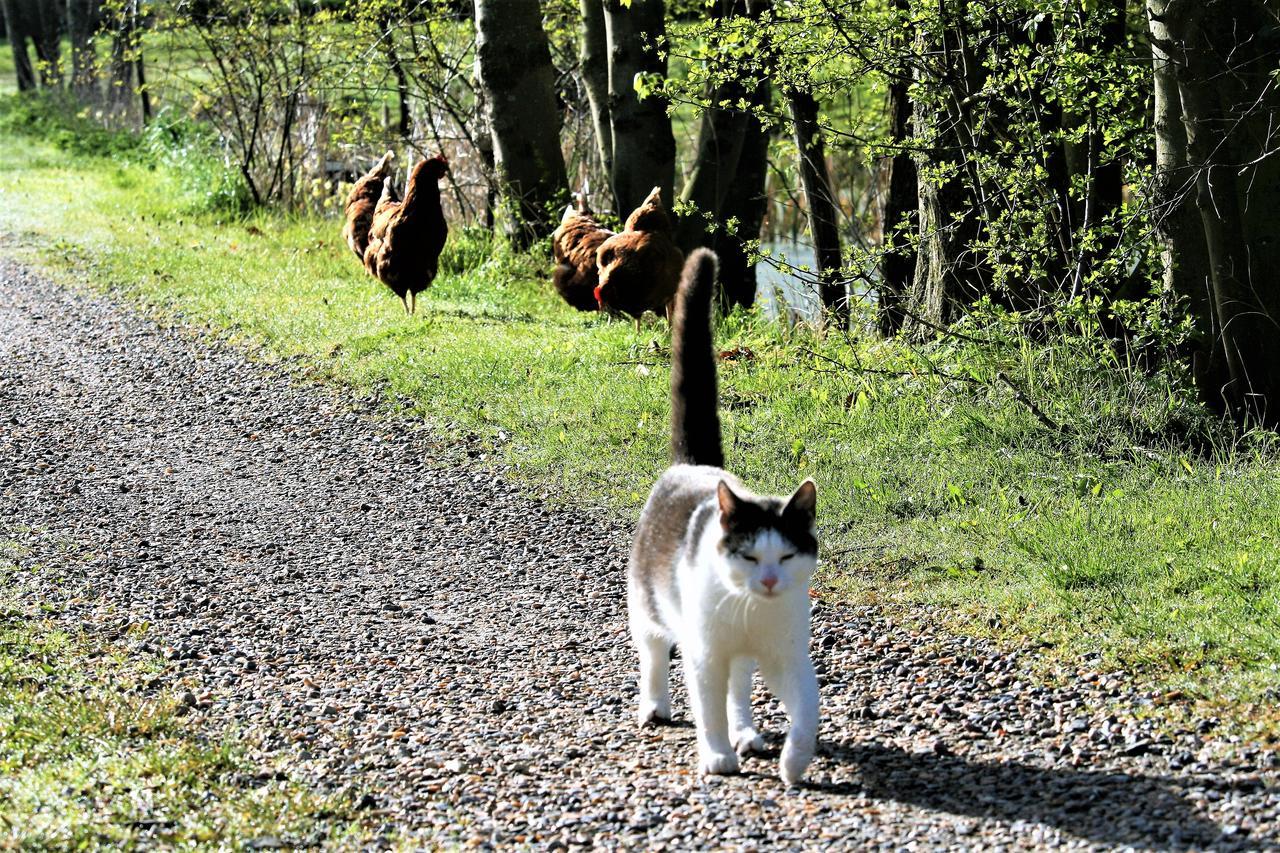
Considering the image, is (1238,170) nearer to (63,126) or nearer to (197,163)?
(197,163)

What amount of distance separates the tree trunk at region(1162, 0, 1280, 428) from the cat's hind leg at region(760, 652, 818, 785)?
395 cm

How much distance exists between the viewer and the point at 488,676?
503 centimetres

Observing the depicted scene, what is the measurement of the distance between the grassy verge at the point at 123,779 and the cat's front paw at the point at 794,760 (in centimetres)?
120

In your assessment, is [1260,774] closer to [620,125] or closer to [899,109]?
[899,109]

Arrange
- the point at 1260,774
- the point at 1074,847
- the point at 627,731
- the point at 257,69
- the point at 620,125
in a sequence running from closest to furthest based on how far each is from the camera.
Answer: the point at 1074,847
the point at 1260,774
the point at 627,731
the point at 620,125
the point at 257,69

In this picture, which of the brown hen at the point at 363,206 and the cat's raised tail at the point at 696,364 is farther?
the brown hen at the point at 363,206

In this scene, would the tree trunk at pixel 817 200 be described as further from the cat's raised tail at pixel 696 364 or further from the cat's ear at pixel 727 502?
the cat's ear at pixel 727 502

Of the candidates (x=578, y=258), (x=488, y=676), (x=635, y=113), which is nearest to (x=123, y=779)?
(x=488, y=676)

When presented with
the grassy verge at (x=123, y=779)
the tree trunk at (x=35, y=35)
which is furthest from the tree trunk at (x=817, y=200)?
the tree trunk at (x=35, y=35)

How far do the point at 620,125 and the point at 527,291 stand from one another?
1648mm

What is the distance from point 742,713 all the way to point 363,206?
331 inches

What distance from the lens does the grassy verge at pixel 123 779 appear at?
12.0ft

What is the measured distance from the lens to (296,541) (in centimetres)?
668

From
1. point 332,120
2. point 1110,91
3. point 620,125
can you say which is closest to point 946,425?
point 1110,91
